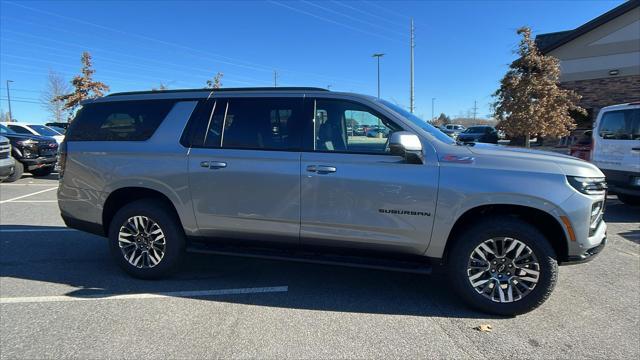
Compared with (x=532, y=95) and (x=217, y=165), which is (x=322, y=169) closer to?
(x=217, y=165)

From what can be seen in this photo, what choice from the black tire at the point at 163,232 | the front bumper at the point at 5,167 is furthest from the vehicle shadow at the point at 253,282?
the front bumper at the point at 5,167

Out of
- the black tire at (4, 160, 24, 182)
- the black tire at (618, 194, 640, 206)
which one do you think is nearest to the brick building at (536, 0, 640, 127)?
the black tire at (618, 194, 640, 206)

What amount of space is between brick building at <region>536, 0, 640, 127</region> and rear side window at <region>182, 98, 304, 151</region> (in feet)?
65.9

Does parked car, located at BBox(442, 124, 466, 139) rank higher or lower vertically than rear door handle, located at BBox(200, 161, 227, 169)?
higher

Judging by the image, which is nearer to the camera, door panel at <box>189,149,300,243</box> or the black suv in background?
door panel at <box>189,149,300,243</box>

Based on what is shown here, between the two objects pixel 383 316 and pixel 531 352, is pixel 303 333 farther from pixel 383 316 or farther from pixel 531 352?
pixel 531 352

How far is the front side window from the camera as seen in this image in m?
4.02

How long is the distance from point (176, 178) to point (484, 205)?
304 cm

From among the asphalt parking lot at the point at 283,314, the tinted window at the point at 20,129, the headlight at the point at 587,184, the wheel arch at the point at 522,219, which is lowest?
the asphalt parking lot at the point at 283,314

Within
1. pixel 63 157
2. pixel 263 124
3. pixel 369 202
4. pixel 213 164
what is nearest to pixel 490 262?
pixel 369 202

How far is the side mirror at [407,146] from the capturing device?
11.8 ft

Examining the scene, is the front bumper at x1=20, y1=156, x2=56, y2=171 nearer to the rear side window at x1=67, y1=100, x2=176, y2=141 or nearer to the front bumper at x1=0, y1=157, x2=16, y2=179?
the front bumper at x1=0, y1=157, x2=16, y2=179

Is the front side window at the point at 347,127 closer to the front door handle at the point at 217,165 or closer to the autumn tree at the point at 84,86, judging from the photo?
the front door handle at the point at 217,165

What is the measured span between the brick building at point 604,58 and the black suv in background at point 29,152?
70.0 feet
